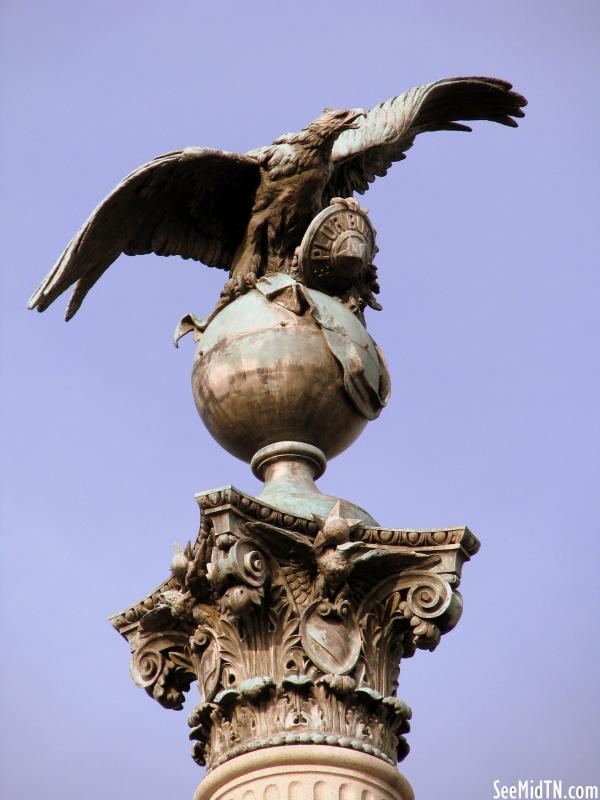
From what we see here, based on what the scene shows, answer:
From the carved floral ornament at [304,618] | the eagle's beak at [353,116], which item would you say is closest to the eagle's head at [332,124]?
the eagle's beak at [353,116]

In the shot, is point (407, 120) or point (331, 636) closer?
point (331, 636)

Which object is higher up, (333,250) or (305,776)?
(333,250)

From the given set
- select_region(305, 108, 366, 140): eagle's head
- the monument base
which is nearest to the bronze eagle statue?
select_region(305, 108, 366, 140): eagle's head

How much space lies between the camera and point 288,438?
18.1 meters

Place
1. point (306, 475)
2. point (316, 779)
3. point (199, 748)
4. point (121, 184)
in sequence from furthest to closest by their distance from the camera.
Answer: point (121, 184)
point (306, 475)
point (199, 748)
point (316, 779)

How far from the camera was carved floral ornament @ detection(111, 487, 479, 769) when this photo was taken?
15820 mm

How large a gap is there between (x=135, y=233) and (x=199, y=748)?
6.03m

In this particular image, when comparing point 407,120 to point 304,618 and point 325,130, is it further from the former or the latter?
point 304,618

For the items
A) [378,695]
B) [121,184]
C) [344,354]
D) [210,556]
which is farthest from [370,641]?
[121,184]

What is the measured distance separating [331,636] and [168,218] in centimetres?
596

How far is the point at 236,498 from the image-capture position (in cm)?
1602

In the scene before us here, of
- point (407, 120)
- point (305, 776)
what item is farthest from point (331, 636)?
point (407, 120)

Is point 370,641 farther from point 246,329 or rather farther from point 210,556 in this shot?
point 246,329

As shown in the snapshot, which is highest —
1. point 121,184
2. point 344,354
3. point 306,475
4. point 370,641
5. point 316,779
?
point 121,184
